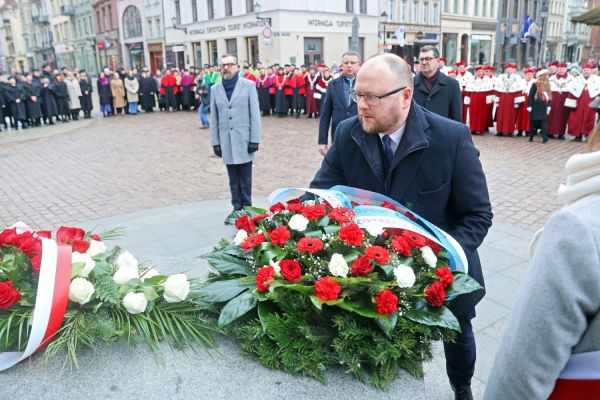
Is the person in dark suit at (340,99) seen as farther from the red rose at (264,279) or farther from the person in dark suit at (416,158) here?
the red rose at (264,279)

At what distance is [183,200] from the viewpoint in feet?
25.8

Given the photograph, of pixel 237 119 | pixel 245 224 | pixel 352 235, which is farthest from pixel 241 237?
pixel 237 119

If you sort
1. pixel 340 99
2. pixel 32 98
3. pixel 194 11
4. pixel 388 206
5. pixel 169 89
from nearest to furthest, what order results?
pixel 388 206
pixel 340 99
pixel 32 98
pixel 169 89
pixel 194 11

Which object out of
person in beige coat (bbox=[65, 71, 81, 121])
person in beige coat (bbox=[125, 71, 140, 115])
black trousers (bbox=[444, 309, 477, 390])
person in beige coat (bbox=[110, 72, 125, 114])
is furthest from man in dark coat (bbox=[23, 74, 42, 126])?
black trousers (bbox=[444, 309, 477, 390])

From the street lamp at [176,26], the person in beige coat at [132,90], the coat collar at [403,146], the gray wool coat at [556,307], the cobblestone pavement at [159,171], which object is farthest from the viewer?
the street lamp at [176,26]

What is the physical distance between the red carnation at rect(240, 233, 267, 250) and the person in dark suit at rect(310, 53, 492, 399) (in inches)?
29.6

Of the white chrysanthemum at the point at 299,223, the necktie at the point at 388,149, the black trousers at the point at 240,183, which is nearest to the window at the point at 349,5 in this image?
the black trousers at the point at 240,183

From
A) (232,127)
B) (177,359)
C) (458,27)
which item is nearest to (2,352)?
(177,359)

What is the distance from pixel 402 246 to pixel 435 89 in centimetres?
461

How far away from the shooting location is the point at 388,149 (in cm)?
259

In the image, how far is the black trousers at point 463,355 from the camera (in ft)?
9.33

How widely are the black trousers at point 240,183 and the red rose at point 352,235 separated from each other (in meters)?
4.92

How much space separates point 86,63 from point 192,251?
6321 cm

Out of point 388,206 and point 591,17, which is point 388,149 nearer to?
point 388,206
